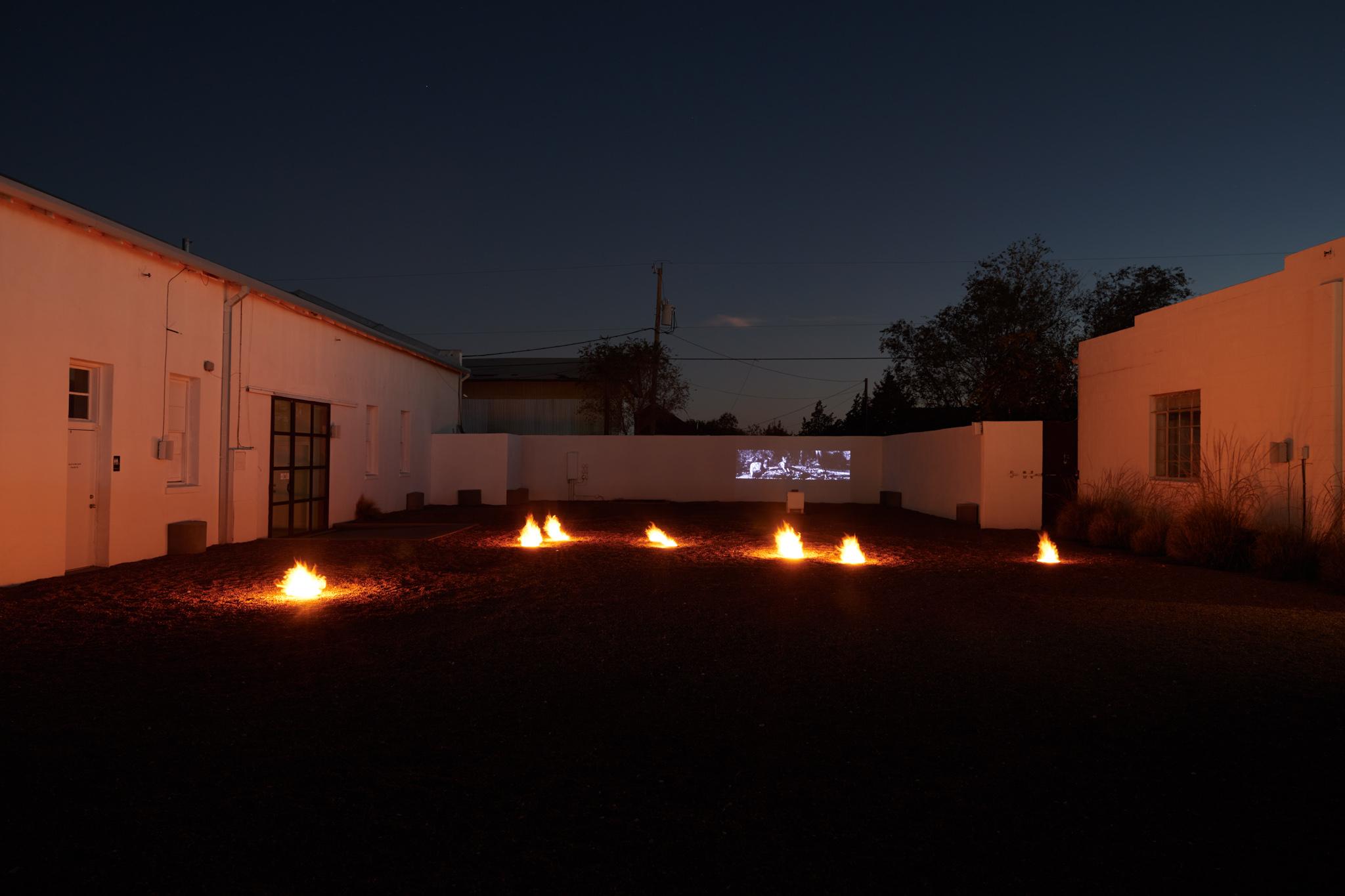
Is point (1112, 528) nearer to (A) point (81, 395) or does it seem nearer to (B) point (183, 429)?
(B) point (183, 429)

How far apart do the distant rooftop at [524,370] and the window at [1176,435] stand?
21.8m

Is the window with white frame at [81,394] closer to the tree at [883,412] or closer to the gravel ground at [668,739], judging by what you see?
the gravel ground at [668,739]

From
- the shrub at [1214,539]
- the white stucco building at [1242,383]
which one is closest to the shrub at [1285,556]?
the shrub at [1214,539]

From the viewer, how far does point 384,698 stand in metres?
4.94

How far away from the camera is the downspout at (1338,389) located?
1014cm

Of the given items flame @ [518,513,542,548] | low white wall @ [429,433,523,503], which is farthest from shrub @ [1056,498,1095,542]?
low white wall @ [429,433,523,503]

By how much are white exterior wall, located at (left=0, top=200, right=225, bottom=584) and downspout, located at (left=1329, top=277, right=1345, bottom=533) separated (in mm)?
14781

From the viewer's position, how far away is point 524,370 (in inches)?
1427

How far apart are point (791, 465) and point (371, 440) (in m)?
12.1

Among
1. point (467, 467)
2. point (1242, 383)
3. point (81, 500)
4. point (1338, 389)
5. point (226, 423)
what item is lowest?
point (81, 500)

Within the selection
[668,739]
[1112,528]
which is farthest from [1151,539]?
[668,739]

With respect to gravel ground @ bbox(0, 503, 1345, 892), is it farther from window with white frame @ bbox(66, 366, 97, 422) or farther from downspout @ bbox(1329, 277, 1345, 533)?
downspout @ bbox(1329, 277, 1345, 533)

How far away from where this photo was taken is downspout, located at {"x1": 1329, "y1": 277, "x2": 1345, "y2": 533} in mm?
10141

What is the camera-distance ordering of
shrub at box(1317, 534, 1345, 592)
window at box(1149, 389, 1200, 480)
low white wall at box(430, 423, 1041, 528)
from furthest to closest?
low white wall at box(430, 423, 1041, 528) → window at box(1149, 389, 1200, 480) → shrub at box(1317, 534, 1345, 592)
